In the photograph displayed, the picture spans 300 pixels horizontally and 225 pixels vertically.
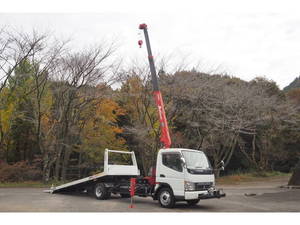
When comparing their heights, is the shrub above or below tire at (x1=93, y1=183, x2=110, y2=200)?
above

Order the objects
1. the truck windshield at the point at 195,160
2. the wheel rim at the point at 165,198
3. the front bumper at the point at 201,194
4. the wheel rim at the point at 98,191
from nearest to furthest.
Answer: the front bumper at the point at 201,194
the truck windshield at the point at 195,160
the wheel rim at the point at 165,198
the wheel rim at the point at 98,191

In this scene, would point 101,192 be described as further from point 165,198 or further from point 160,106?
point 160,106

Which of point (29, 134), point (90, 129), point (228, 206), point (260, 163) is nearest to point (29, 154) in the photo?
point (29, 134)

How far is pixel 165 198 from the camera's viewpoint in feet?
34.1

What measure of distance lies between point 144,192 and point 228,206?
9.84ft

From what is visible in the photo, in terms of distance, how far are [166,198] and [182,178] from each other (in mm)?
1027

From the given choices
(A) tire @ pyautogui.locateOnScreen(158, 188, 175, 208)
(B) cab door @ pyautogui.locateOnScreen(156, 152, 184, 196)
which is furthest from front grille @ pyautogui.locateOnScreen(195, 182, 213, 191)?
(A) tire @ pyautogui.locateOnScreen(158, 188, 175, 208)

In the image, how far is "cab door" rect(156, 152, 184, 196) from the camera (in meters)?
9.95

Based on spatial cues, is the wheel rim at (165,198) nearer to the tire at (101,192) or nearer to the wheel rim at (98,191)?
the tire at (101,192)

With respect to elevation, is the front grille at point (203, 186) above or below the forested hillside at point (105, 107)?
below

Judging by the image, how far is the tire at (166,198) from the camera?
33.4ft

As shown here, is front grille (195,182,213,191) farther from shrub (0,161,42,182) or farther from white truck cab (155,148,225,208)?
shrub (0,161,42,182)

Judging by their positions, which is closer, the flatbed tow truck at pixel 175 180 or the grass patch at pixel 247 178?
the flatbed tow truck at pixel 175 180

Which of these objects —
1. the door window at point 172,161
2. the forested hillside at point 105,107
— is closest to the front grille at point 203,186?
the door window at point 172,161
